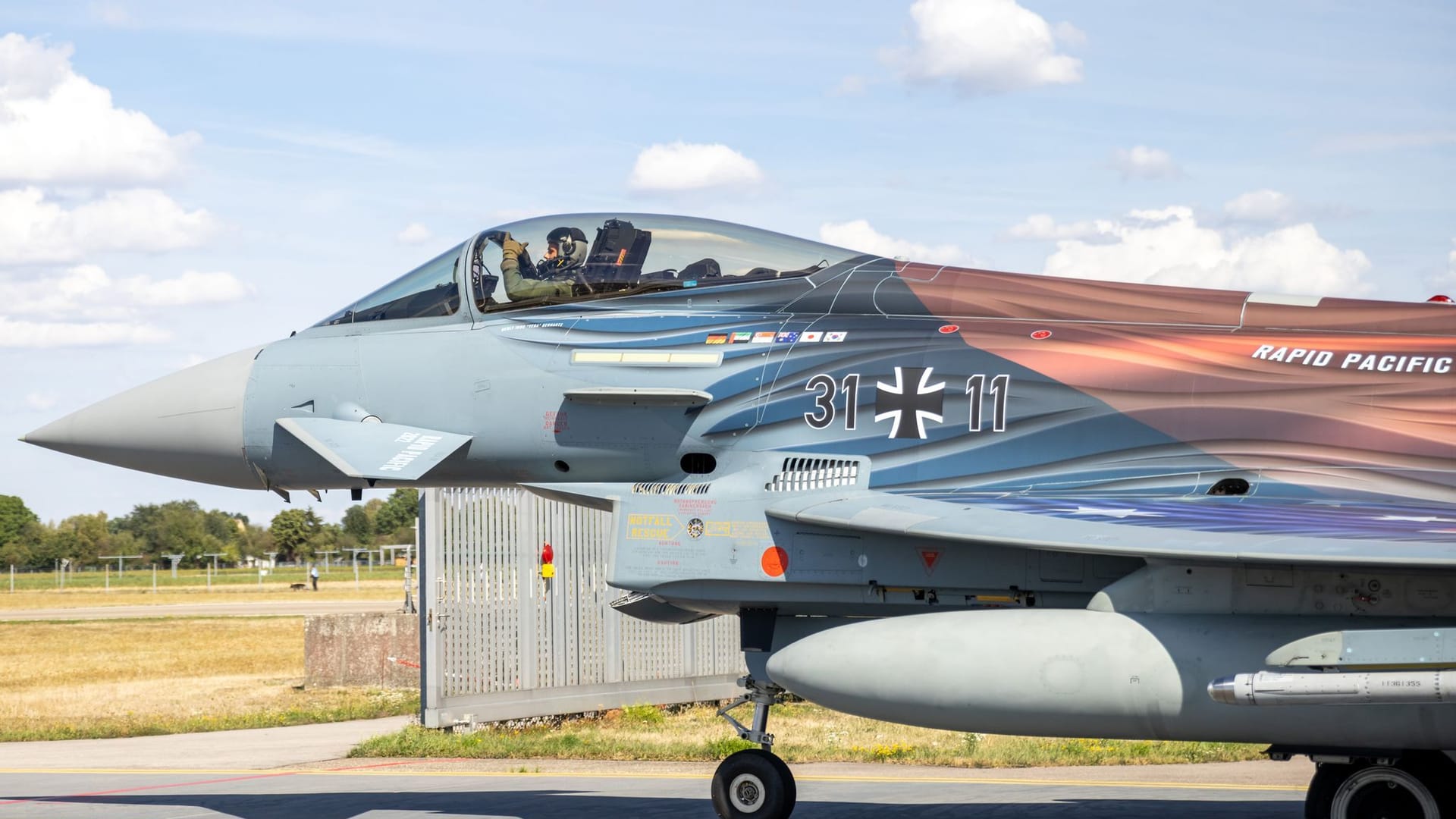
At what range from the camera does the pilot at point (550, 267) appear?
9.86m

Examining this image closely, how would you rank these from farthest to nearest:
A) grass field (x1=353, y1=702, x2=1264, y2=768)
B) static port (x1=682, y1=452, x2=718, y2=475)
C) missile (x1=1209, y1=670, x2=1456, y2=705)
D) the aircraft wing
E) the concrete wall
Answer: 1. the concrete wall
2. grass field (x1=353, y1=702, x2=1264, y2=768)
3. static port (x1=682, y1=452, x2=718, y2=475)
4. the aircraft wing
5. missile (x1=1209, y1=670, x2=1456, y2=705)

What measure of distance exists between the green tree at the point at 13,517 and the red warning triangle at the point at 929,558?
130987 mm

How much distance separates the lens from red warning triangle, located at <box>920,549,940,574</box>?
873cm

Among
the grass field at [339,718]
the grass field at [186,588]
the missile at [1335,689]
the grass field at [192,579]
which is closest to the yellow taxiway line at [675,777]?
the grass field at [339,718]

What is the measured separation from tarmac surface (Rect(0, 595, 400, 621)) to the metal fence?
81.7 feet

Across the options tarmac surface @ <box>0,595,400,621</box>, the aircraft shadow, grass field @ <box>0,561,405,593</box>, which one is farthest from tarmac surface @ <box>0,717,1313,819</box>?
grass field @ <box>0,561,405,593</box>

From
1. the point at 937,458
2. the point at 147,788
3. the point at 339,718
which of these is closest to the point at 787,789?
the point at 937,458

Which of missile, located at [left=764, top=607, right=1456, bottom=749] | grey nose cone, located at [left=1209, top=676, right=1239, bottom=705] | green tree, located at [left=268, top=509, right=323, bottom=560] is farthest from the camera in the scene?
green tree, located at [left=268, top=509, right=323, bottom=560]

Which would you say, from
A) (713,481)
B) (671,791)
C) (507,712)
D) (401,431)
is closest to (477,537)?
(507,712)

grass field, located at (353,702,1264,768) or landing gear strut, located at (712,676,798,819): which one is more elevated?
landing gear strut, located at (712,676,798,819)

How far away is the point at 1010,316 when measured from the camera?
906cm

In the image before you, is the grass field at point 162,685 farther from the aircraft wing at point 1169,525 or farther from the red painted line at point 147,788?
the aircraft wing at point 1169,525

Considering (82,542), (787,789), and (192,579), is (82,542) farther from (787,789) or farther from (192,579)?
(787,789)

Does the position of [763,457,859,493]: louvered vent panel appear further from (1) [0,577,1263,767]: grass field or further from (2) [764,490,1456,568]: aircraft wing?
(1) [0,577,1263,767]: grass field
